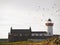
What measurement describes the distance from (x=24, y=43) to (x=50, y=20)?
2403 millimetres

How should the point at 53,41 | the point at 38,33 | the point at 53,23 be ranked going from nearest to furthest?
the point at 53,41, the point at 53,23, the point at 38,33

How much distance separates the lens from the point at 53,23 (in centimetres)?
345

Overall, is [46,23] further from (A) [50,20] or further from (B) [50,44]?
(B) [50,44]

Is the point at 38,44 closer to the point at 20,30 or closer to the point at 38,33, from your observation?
the point at 38,33

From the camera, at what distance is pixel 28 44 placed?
125 cm

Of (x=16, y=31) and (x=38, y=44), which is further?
(x=16, y=31)

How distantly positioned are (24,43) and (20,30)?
104 inches

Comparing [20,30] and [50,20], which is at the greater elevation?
[50,20]

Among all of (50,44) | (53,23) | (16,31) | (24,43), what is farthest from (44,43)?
(16,31)

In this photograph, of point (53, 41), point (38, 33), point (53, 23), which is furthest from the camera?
point (38, 33)

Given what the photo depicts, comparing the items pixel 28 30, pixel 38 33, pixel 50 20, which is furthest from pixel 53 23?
pixel 28 30

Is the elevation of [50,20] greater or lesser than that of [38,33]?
greater

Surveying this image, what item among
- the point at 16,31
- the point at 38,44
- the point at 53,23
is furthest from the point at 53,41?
the point at 16,31

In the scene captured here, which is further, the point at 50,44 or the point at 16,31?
the point at 16,31
